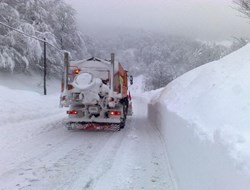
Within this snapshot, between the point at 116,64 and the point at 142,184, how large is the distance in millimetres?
8619

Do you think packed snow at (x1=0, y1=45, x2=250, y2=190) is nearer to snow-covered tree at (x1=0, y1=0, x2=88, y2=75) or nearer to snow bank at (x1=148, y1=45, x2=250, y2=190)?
snow bank at (x1=148, y1=45, x2=250, y2=190)

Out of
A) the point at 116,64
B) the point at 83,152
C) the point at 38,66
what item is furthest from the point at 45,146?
the point at 38,66

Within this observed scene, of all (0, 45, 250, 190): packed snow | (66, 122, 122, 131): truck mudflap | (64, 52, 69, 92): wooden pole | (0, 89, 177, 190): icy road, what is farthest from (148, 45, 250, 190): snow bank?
(64, 52, 69, 92): wooden pole

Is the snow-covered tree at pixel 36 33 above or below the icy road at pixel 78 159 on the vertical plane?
above

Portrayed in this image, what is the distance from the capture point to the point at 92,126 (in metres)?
14.2

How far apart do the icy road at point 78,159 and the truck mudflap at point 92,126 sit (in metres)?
0.32

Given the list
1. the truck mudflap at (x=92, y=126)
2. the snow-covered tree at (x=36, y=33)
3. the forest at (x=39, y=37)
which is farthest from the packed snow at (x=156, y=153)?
the snow-covered tree at (x=36, y=33)

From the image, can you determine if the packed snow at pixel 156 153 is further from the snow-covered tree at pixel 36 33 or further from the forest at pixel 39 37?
the snow-covered tree at pixel 36 33

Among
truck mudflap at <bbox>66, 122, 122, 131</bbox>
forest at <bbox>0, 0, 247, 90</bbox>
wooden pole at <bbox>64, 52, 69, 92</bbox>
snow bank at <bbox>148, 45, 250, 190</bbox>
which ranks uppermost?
forest at <bbox>0, 0, 247, 90</bbox>

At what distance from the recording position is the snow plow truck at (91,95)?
45.1ft

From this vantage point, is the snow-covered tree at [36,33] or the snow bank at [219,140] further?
the snow-covered tree at [36,33]

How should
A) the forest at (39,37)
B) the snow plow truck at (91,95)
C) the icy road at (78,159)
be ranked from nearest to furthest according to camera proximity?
the icy road at (78,159) < the snow plow truck at (91,95) < the forest at (39,37)

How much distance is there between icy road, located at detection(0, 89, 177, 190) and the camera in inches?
264

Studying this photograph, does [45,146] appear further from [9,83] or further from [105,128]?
[9,83]
